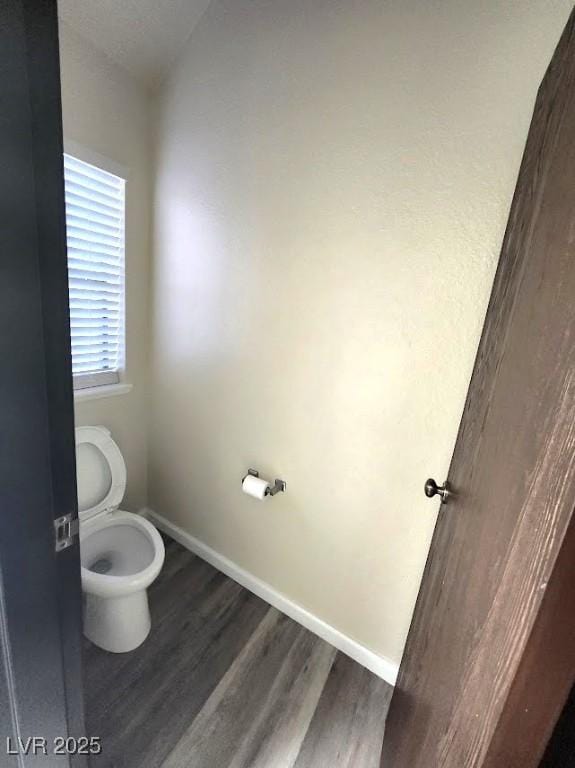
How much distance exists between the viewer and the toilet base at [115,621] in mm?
1291

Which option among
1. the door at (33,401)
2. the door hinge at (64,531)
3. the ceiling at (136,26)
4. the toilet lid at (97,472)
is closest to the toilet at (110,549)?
the toilet lid at (97,472)

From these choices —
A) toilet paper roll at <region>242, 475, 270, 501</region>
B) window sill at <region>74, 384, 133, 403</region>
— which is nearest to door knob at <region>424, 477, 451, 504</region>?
toilet paper roll at <region>242, 475, 270, 501</region>

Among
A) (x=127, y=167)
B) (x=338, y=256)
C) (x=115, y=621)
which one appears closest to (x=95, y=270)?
(x=127, y=167)

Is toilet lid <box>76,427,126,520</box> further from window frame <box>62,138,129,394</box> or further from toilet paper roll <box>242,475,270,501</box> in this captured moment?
toilet paper roll <box>242,475,270,501</box>

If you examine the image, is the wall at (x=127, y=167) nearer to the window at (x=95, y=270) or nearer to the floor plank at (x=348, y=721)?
the window at (x=95, y=270)

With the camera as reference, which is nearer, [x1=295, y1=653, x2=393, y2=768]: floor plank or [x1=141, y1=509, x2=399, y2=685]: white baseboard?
[x1=295, y1=653, x2=393, y2=768]: floor plank

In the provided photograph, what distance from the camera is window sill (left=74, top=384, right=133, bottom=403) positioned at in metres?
1.53

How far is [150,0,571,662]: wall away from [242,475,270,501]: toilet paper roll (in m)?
0.07

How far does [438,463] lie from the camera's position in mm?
1110

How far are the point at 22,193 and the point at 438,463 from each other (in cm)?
129

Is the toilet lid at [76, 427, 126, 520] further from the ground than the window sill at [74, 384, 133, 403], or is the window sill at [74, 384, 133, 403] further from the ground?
the window sill at [74, 384, 133, 403]

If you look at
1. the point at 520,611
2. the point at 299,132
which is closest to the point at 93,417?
the point at 299,132

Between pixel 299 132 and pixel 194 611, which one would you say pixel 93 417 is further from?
pixel 299 132

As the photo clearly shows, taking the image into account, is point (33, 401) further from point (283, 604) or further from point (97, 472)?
point (283, 604)
